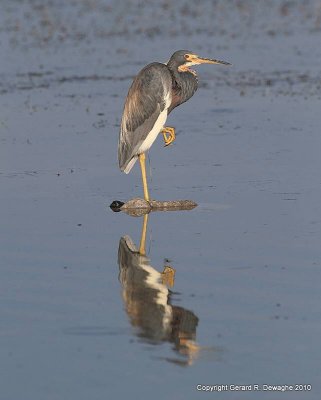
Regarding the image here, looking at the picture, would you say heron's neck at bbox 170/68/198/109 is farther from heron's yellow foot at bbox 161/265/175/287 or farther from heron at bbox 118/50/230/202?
heron's yellow foot at bbox 161/265/175/287

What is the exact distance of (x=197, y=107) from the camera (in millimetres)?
19125

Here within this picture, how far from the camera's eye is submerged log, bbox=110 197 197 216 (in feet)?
40.9

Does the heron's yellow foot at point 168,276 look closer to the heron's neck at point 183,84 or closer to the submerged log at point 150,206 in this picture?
the submerged log at point 150,206

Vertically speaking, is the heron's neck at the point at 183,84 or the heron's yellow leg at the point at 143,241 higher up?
the heron's neck at the point at 183,84

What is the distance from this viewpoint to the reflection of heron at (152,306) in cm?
834

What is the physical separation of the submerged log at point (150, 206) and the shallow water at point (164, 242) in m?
0.16

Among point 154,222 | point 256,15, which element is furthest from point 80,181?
point 256,15

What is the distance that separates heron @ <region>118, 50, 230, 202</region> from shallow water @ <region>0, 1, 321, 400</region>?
0.55 m

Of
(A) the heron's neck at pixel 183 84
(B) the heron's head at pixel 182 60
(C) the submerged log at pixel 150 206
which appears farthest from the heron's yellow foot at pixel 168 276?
(B) the heron's head at pixel 182 60

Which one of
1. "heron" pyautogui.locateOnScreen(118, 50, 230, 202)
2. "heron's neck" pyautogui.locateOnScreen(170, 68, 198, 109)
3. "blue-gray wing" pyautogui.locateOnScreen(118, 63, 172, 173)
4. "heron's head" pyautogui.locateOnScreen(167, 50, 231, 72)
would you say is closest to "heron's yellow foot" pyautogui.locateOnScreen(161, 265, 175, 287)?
"heron" pyautogui.locateOnScreen(118, 50, 230, 202)

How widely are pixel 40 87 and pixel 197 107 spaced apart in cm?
341

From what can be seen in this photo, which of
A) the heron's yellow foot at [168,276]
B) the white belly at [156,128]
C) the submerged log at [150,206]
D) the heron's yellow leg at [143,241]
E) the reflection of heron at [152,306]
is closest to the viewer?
the reflection of heron at [152,306]

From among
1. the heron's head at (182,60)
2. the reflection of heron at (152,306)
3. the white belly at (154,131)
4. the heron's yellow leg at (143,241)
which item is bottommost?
the reflection of heron at (152,306)

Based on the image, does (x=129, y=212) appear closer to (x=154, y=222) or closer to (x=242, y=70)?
(x=154, y=222)
